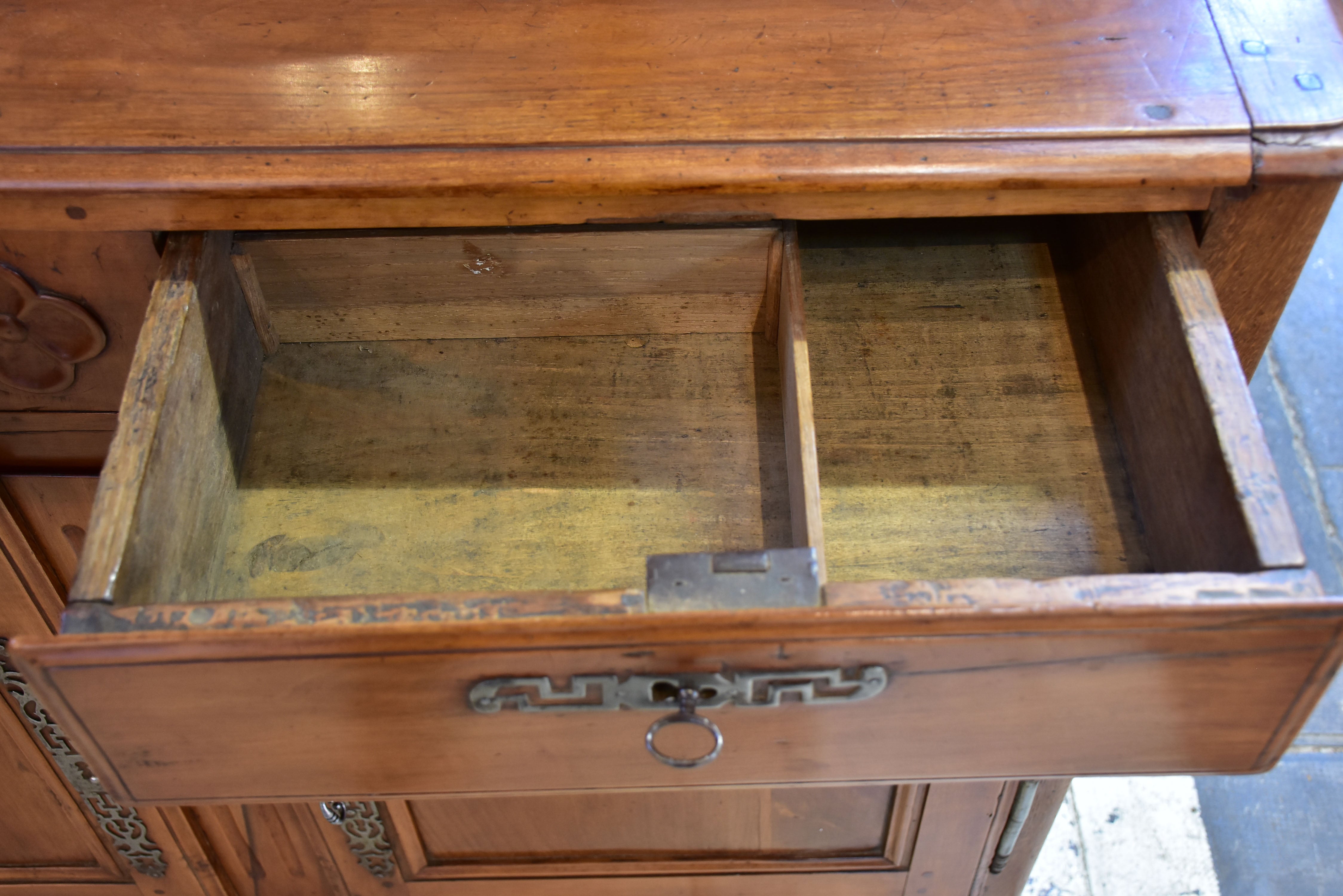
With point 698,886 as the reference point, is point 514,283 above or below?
above

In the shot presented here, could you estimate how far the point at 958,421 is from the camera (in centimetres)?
93

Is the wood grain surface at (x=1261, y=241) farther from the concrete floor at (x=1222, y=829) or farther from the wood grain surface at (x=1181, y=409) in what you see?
the concrete floor at (x=1222, y=829)

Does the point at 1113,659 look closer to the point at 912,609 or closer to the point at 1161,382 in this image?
the point at 912,609

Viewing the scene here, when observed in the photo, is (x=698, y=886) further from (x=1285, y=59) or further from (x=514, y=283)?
(x=1285, y=59)

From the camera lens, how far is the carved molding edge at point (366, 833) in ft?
3.56

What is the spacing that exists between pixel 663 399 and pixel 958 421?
25 cm

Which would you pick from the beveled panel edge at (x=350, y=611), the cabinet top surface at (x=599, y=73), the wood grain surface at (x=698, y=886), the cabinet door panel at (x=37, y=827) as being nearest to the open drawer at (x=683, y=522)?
the beveled panel edge at (x=350, y=611)

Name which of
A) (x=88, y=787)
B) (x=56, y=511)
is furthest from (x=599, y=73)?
(x=88, y=787)

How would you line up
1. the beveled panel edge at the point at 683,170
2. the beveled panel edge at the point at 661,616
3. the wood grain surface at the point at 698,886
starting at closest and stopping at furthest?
the beveled panel edge at the point at 661,616, the beveled panel edge at the point at 683,170, the wood grain surface at the point at 698,886

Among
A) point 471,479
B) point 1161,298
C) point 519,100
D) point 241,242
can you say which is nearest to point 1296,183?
point 1161,298

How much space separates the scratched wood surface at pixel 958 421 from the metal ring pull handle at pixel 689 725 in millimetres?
172

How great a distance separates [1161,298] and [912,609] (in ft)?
1.12

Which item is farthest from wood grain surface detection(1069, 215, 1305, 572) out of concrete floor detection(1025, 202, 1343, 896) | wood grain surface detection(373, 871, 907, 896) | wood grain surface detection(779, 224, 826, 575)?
concrete floor detection(1025, 202, 1343, 896)

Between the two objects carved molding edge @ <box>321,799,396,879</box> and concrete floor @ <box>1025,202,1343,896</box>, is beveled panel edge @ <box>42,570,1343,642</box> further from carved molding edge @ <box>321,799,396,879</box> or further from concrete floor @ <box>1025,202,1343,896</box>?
concrete floor @ <box>1025,202,1343,896</box>
